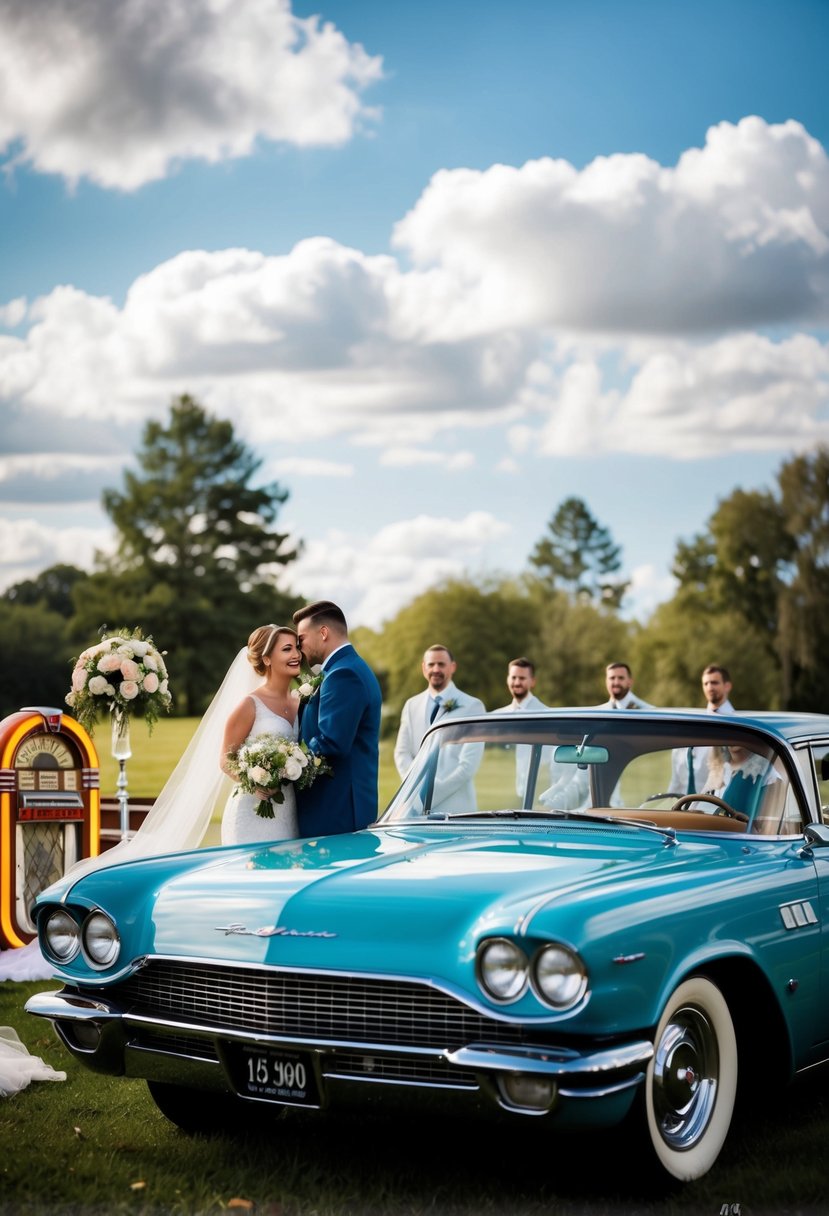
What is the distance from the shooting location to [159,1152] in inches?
212

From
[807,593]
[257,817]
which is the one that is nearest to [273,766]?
[257,817]

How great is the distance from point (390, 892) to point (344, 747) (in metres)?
2.79

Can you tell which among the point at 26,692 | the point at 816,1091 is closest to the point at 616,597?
the point at 26,692

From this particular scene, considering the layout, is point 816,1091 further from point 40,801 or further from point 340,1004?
point 40,801

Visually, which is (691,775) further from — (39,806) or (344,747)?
(39,806)

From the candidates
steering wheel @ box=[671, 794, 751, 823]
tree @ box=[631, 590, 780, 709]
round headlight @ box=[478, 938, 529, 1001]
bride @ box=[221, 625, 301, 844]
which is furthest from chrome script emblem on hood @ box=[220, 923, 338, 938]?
tree @ box=[631, 590, 780, 709]

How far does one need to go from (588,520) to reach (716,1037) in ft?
349

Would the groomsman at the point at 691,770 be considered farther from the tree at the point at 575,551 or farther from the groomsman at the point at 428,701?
the tree at the point at 575,551

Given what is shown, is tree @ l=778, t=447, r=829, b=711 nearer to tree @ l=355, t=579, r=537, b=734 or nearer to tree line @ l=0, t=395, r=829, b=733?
tree line @ l=0, t=395, r=829, b=733

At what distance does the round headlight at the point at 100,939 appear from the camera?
→ 5152 millimetres

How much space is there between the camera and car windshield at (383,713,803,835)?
19.3 ft

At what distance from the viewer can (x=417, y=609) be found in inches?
3300

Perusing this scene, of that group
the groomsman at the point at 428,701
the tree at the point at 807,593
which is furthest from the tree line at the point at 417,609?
the groomsman at the point at 428,701

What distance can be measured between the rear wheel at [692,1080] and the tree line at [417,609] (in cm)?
5927
